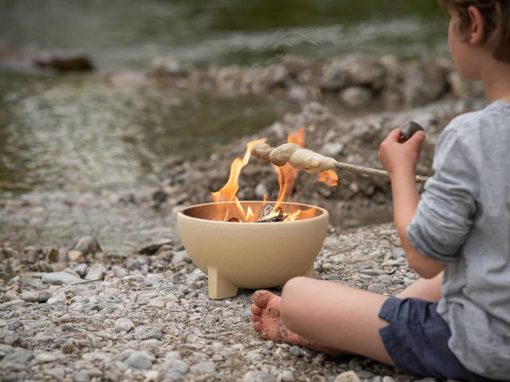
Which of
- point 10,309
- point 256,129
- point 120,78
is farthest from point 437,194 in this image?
Answer: point 120,78

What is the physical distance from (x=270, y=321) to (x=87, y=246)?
210 centimetres

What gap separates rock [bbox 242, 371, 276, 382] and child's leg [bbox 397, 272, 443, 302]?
1.73ft

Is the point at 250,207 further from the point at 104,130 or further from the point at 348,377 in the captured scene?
the point at 104,130

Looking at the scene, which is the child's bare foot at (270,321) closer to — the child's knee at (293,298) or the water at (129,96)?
the child's knee at (293,298)

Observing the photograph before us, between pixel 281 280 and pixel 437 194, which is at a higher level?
pixel 437 194

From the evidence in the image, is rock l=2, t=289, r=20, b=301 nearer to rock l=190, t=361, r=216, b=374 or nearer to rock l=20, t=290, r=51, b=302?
rock l=20, t=290, r=51, b=302

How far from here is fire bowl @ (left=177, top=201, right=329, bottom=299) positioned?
296 cm

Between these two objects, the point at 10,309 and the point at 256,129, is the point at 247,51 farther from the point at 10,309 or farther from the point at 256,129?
the point at 10,309

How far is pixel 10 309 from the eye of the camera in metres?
3.12

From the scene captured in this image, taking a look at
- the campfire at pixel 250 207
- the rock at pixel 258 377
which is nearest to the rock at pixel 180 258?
the campfire at pixel 250 207

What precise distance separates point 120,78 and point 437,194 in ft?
46.8

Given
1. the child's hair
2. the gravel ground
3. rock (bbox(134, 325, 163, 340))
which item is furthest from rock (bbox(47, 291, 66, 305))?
the child's hair

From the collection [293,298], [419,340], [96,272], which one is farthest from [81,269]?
[419,340]

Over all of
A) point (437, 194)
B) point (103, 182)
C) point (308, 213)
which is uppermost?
point (437, 194)
